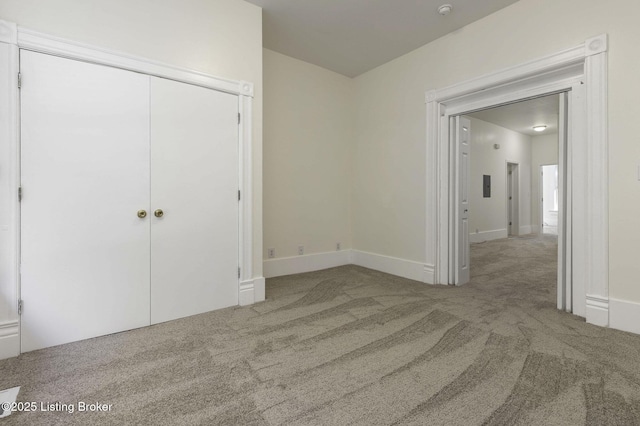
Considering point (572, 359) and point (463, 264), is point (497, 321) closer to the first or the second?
point (572, 359)

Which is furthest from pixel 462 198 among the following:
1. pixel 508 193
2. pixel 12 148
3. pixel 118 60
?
pixel 508 193

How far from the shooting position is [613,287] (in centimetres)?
235

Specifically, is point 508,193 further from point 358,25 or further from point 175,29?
point 175,29

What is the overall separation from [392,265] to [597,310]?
2.09m

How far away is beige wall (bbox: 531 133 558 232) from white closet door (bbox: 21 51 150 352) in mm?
9921

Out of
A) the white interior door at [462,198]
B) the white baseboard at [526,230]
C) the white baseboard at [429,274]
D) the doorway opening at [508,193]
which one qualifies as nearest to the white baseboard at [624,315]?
the doorway opening at [508,193]

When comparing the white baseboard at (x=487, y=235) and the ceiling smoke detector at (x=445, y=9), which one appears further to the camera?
the white baseboard at (x=487, y=235)

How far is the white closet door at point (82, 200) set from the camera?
2010 millimetres

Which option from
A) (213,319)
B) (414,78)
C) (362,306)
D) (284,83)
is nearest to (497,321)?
(362,306)

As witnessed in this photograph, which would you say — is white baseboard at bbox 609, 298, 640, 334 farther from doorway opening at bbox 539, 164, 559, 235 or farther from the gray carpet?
doorway opening at bbox 539, 164, 559, 235

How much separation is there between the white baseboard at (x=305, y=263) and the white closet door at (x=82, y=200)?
5.50 feet

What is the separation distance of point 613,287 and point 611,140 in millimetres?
1155

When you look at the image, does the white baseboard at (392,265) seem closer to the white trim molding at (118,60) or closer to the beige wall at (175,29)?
the beige wall at (175,29)

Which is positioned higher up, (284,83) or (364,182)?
(284,83)
